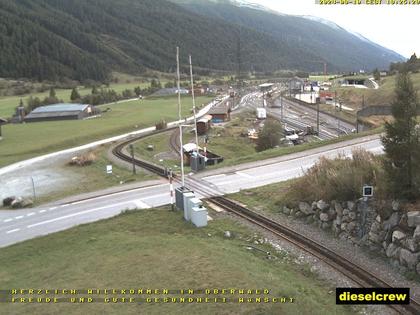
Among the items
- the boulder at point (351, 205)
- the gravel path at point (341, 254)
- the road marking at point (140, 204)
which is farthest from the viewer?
the road marking at point (140, 204)

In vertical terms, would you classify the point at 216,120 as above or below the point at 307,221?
below

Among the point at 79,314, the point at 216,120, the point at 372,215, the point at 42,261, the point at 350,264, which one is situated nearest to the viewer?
the point at 79,314

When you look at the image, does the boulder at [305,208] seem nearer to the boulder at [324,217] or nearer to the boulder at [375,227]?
the boulder at [324,217]

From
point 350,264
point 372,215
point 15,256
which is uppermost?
point 372,215

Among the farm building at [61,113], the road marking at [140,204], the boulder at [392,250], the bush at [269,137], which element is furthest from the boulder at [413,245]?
the farm building at [61,113]

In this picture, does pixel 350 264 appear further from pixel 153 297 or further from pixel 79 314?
pixel 79 314

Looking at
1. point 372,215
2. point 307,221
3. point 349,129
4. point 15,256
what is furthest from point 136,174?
point 349,129
